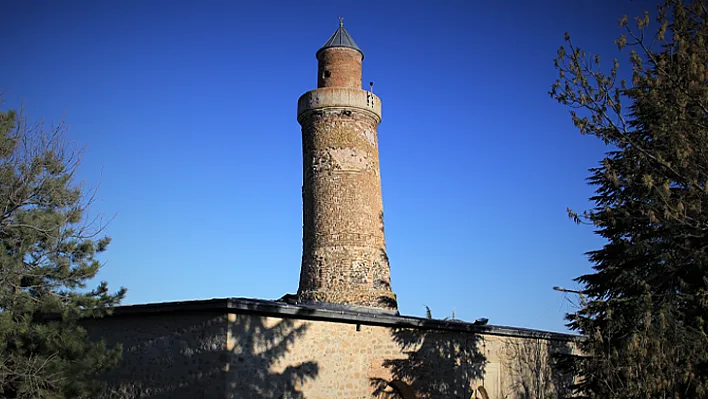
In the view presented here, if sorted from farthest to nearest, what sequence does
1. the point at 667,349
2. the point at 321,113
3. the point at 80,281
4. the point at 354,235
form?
the point at 321,113 < the point at 354,235 < the point at 80,281 < the point at 667,349

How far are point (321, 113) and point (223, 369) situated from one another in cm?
1106

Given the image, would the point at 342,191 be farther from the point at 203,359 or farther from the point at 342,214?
the point at 203,359

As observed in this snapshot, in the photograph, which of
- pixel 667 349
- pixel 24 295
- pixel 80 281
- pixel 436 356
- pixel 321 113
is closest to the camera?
pixel 667 349

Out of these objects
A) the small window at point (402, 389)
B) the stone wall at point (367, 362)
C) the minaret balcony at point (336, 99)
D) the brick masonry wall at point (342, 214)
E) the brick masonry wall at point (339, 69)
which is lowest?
the small window at point (402, 389)

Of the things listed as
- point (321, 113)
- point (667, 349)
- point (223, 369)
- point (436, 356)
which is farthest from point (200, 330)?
point (321, 113)

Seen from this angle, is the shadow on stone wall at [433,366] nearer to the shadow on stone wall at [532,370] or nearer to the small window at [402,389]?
the small window at [402,389]

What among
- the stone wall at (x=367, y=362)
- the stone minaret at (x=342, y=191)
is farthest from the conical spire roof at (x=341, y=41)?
the stone wall at (x=367, y=362)

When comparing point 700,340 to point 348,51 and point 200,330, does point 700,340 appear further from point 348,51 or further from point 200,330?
point 348,51

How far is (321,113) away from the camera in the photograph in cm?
2017

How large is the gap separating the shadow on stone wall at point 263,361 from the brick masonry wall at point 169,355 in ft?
0.87

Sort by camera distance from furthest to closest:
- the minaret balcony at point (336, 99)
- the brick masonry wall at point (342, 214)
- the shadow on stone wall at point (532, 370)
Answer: the minaret balcony at point (336, 99) → the brick masonry wall at point (342, 214) → the shadow on stone wall at point (532, 370)

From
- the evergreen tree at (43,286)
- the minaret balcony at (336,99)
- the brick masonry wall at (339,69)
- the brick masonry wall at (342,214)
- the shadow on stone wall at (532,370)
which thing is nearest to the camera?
the evergreen tree at (43,286)

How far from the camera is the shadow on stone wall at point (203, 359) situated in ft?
35.4

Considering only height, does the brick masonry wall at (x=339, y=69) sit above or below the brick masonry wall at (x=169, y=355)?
above
